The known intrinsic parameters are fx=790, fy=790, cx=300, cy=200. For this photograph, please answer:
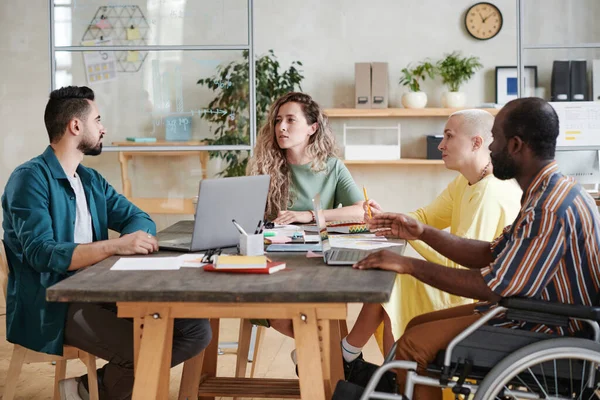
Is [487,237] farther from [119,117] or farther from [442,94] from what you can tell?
[442,94]

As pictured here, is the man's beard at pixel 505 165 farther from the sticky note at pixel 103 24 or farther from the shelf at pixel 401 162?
the shelf at pixel 401 162

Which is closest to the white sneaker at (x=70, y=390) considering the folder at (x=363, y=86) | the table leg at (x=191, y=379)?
the table leg at (x=191, y=379)

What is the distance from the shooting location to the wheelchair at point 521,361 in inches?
71.4

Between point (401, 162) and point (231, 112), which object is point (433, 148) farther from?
point (231, 112)

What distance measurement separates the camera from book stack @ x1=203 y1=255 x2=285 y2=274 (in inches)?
80.7

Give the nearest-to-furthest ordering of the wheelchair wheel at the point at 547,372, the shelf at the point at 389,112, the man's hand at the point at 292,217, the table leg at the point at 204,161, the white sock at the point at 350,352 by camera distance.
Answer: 1. the wheelchair wheel at the point at 547,372
2. the white sock at the point at 350,352
3. the man's hand at the point at 292,217
4. the table leg at the point at 204,161
5. the shelf at the point at 389,112

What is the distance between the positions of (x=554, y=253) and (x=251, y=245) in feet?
2.81

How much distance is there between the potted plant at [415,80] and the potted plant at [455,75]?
0.11 m

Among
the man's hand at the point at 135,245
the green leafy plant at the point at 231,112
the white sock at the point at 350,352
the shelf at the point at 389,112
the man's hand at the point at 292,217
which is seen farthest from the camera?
the shelf at the point at 389,112

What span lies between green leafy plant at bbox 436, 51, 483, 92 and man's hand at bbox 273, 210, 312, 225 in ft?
9.30

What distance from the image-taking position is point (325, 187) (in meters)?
3.50

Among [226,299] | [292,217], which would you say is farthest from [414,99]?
[226,299]

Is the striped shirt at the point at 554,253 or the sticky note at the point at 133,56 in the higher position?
the sticky note at the point at 133,56

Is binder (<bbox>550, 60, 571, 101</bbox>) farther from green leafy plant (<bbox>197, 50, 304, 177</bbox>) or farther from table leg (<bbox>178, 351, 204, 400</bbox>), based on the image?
table leg (<bbox>178, 351, 204, 400</bbox>)
